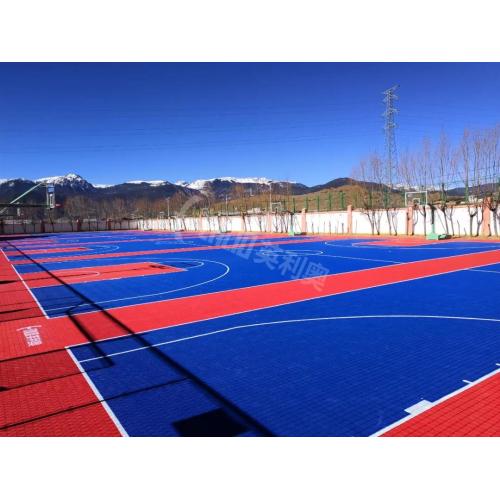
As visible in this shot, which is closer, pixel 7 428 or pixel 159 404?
pixel 7 428

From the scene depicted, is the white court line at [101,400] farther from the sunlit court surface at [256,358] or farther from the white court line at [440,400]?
the white court line at [440,400]

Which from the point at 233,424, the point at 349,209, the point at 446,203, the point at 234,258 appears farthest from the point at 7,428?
the point at 349,209

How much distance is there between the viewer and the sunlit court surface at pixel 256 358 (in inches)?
160

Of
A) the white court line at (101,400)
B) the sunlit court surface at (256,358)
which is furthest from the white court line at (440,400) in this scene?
the white court line at (101,400)

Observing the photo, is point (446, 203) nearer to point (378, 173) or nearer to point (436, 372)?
point (378, 173)

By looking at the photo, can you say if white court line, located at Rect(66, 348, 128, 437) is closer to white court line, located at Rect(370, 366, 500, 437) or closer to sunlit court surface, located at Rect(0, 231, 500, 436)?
sunlit court surface, located at Rect(0, 231, 500, 436)

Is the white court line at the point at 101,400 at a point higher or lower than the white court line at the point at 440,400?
higher

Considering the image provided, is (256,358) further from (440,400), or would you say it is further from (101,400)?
(440,400)

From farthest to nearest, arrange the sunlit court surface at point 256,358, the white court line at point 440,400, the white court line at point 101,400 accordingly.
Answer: the sunlit court surface at point 256,358 < the white court line at point 101,400 < the white court line at point 440,400

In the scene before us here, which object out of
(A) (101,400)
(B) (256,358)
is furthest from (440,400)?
(A) (101,400)

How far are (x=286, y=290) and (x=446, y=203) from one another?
66.7 ft

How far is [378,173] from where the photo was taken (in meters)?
36.1

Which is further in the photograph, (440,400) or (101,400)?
(101,400)

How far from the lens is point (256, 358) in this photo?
5812mm
